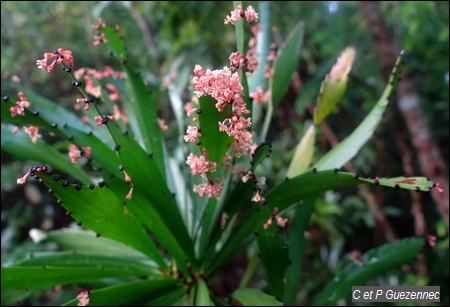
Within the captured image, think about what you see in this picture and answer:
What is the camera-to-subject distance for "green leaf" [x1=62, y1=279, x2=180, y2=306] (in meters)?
1.04

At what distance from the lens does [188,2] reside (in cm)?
210

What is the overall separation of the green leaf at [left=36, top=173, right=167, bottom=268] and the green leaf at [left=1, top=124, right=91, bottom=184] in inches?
14.3

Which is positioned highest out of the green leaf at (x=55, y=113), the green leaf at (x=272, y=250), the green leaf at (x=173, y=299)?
the green leaf at (x=55, y=113)

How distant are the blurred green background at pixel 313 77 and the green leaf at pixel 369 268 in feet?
1.70

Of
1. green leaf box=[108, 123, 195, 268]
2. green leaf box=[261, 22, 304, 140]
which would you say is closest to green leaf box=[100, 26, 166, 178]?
green leaf box=[108, 123, 195, 268]

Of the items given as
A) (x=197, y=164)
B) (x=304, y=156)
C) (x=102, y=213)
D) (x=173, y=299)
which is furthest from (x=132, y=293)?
(x=304, y=156)

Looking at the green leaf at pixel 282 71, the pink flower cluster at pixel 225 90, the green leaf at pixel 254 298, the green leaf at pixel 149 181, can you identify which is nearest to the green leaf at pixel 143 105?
the green leaf at pixel 149 181

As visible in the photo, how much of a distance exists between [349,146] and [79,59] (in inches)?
125

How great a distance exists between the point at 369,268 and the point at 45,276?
Answer: 34.9 inches

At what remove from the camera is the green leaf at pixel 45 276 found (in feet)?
3.39

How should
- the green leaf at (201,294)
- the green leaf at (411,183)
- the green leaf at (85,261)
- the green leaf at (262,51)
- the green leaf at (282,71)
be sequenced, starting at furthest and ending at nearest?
the green leaf at (262,51) → the green leaf at (282,71) → the green leaf at (85,261) → the green leaf at (201,294) → the green leaf at (411,183)

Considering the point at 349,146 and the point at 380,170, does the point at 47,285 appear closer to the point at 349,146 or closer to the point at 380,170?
the point at 349,146

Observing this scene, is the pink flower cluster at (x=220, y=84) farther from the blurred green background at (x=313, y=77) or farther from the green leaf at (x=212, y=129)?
the blurred green background at (x=313, y=77)

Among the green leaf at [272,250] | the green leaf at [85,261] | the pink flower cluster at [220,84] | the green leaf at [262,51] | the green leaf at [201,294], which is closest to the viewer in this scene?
the pink flower cluster at [220,84]
